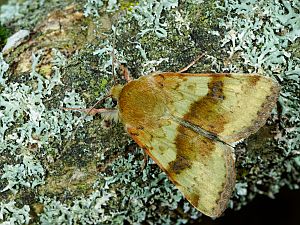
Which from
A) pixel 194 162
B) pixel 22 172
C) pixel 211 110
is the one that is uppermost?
pixel 211 110

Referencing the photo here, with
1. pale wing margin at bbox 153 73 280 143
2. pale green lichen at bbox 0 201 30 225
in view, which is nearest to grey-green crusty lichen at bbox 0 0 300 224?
pale green lichen at bbox 0 201 30 225

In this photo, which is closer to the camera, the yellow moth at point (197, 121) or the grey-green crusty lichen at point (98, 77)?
the yellow moth at point (197, 121)

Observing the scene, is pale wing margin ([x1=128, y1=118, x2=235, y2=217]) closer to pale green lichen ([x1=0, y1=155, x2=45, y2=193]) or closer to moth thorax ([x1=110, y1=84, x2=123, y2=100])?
moth thorax ([x1=110, y1=84, x2=123, y2=100])

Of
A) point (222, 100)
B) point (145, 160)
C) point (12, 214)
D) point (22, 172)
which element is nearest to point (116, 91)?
point (145, 160)

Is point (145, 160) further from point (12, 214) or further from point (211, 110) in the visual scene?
point (12, 214)

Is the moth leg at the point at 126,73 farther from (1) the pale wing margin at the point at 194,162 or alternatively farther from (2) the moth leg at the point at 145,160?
(2) the moth leg at the point at 145,160

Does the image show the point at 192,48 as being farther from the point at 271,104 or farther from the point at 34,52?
the point at 34,52

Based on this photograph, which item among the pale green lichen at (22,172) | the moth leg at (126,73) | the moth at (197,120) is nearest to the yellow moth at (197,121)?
the moth at (197,120)
